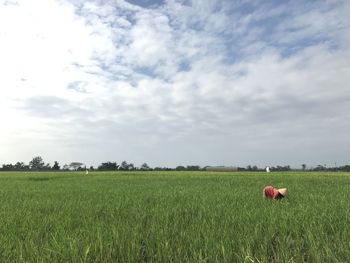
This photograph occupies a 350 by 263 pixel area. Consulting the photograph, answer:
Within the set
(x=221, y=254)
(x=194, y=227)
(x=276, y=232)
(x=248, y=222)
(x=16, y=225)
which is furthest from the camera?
(x=16, y=225)

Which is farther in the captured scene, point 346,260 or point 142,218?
point 142,218

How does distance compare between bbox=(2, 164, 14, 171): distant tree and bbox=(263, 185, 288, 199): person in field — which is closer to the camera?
bbox=(263, 185, 288, 199): person in field

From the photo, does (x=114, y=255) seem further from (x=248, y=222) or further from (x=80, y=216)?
(x=80, y=216)

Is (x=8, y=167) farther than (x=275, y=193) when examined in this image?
Yes

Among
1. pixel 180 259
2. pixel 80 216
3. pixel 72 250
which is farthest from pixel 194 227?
pixel 80 216

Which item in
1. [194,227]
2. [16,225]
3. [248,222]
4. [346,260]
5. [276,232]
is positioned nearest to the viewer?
[346,260]

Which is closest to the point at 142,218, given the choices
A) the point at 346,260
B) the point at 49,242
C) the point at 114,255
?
the point at 49,242

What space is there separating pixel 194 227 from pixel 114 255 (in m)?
1.21

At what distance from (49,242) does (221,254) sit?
1.89m

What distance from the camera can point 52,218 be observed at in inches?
202

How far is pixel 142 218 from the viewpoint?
490 centimetres

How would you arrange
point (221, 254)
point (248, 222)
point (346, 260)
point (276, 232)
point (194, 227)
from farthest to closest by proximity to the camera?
1. point (248, 222)
2. point (194, 227)
3. point (276, 232)
4. point (221, 254)
5. point (346, 260)

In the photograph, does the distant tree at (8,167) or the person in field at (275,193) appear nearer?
the person in field at (275,193)

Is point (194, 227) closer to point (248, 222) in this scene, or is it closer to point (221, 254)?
point (248, 222)
